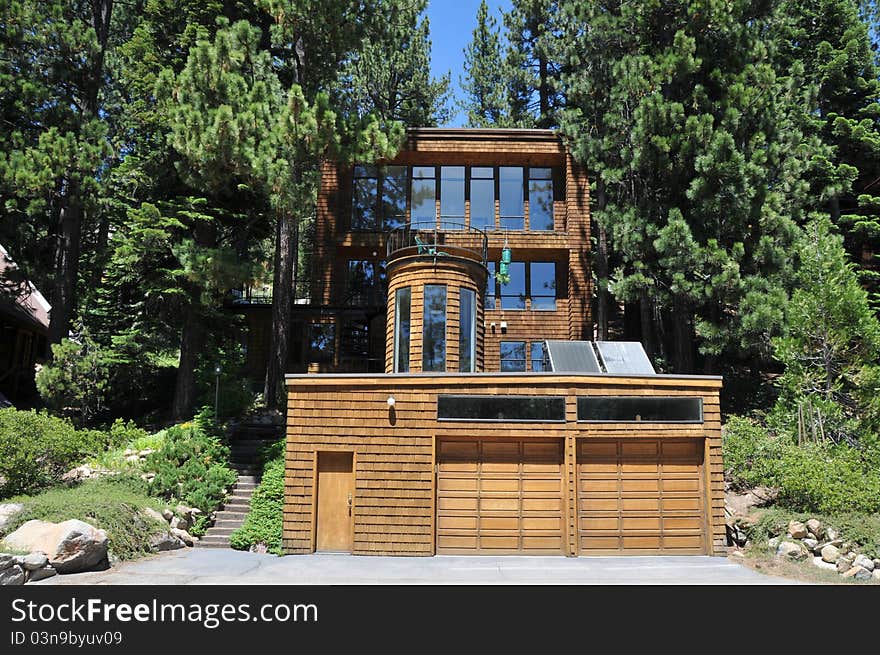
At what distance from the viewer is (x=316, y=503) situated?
430 inches

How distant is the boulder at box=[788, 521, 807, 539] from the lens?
1070 cm

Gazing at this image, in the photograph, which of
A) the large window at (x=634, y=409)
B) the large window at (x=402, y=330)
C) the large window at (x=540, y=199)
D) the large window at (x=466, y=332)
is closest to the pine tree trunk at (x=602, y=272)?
the large window at (x=540, y=199)

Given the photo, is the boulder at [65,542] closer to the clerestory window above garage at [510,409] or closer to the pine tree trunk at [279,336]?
the clerestory window above garage at [510,409]

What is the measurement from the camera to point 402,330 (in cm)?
1391

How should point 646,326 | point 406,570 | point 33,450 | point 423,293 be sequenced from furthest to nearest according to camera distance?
point 646,326, point 423,293, point 33,450, point 406,570

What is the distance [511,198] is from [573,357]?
10248 millimetres

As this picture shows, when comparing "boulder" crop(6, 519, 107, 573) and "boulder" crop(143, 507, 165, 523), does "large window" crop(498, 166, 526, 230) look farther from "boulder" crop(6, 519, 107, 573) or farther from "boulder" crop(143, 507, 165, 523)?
"boulder" crop(6, 519, 107, 573)

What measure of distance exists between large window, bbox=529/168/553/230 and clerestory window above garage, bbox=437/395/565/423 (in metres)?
10.9

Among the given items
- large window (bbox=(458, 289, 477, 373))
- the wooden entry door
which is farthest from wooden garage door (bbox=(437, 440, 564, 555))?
large window (bbox=(458, 289, 477, 373))

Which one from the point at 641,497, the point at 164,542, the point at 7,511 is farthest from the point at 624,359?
the point at 7,511

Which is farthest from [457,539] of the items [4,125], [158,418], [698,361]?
Result: [4,125]

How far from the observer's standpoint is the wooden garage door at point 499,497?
35.4ft

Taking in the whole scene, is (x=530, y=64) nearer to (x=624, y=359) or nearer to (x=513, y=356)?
(x=513, y=356)

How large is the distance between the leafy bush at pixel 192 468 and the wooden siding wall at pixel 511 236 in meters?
6.97
